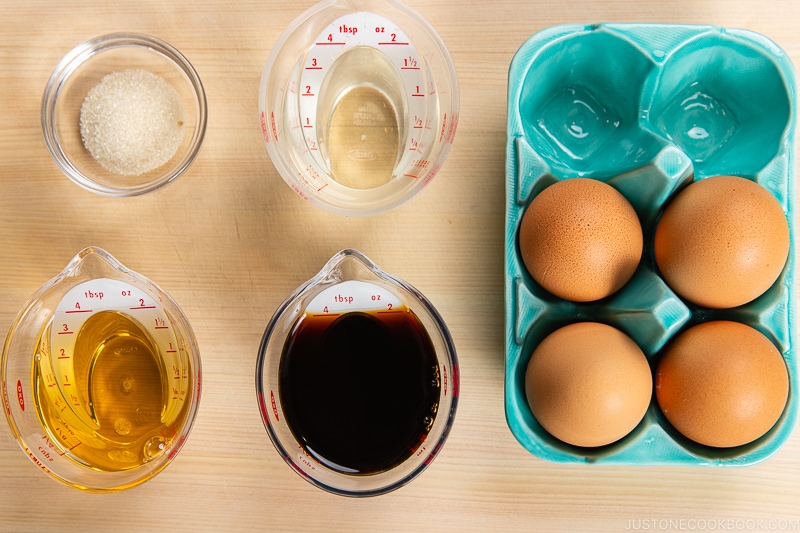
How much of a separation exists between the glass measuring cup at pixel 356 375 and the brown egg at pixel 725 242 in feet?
0.83

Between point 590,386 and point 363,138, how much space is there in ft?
1.26

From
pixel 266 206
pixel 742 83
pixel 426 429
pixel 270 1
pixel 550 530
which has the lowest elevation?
pixel 550 530

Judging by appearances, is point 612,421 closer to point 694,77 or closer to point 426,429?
point 426,429

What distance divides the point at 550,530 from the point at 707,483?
20cm

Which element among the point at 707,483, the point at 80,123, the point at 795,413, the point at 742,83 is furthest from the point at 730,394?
the point at 80,123

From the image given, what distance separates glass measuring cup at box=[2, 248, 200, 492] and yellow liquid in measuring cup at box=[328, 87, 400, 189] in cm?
26

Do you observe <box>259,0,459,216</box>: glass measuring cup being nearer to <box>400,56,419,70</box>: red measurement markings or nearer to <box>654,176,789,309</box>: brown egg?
<box>400,56,419,70</box>: red measurement markings

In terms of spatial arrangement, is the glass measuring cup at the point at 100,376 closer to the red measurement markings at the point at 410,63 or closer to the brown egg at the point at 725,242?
the red measurement markings at the point at 410,63

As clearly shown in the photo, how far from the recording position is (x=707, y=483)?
2.32 ft

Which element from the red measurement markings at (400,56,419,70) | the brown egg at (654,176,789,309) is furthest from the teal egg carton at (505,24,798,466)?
the red measurement markings at (400,56,419,70)

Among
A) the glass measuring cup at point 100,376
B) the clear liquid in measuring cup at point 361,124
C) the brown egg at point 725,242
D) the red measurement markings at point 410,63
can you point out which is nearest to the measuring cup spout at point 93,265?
the glass measuring cup at point 100,376

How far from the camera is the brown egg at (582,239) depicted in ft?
1.86

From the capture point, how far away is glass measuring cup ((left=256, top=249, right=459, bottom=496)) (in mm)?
623

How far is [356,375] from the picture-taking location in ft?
2.10
